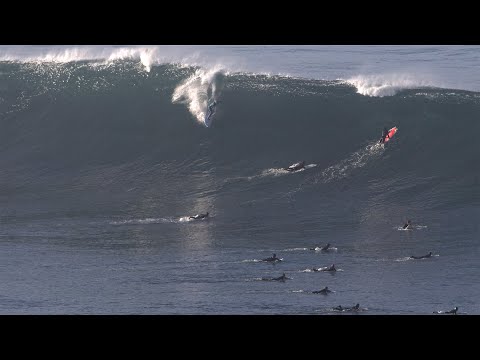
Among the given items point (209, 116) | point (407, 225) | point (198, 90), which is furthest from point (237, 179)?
point (407, 225)

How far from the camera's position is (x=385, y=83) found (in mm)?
53125

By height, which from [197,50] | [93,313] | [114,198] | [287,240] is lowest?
[93,313]

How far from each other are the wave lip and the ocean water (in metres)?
0.07

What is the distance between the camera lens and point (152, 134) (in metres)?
51.7

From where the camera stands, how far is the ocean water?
1622 inches

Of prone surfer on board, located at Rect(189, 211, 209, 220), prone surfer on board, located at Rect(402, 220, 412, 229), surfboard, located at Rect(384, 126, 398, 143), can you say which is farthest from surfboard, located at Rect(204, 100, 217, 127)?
prone surfer on board, located at Rect(402, 220, 412, 229)

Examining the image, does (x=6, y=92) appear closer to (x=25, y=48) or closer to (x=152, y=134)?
(x=25, y=48)

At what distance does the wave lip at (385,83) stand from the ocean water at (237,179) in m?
0.07

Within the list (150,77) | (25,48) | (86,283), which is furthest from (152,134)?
(86,283)

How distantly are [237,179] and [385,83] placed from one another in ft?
25.0

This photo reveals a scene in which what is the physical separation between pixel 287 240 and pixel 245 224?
1.63m

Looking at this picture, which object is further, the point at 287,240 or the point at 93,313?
the point at 287,240

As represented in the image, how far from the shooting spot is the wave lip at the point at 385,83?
52781mm

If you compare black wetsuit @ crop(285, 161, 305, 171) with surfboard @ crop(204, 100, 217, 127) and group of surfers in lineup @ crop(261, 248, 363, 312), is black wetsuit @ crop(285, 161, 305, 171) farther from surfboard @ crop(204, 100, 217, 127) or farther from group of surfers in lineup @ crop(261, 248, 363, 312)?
group of surfers in lineup @ crop(261, 248, 363, 312)
